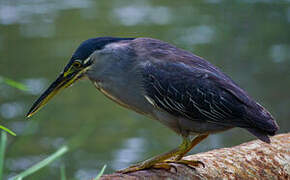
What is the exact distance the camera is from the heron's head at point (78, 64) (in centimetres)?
404

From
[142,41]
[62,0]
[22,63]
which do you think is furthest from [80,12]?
[142,41]

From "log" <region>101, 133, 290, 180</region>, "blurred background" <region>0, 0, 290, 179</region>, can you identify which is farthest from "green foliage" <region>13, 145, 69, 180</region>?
"blurred background" <region>0, 0, 290, 179</region>

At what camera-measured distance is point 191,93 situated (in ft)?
13.3

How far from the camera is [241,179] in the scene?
Answer: 386cm

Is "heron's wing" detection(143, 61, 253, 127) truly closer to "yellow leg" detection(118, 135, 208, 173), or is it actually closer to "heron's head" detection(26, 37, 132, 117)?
"yellow leg" detection(118, 135, 208, 173)

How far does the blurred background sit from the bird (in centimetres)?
286

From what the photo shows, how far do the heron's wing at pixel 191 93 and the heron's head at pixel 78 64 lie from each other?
0.40 meters

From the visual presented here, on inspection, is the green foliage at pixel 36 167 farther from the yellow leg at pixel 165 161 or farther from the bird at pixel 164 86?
the bird at pixel 164 86

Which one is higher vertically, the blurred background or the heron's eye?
the heron's eye

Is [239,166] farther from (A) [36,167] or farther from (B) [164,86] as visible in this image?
(A) [36,167]

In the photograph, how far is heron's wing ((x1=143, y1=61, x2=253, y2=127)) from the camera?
13.2 ft

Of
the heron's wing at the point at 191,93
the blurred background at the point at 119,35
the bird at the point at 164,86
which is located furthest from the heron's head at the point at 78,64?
the blurred background at the point at 119,35

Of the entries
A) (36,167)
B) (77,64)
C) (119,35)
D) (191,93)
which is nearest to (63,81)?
(77,64)

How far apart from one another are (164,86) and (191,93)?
8.0 inches
